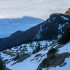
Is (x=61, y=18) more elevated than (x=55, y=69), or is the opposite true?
(x=55, y=69)

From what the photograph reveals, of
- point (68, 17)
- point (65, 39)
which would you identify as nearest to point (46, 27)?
point (68, 17)

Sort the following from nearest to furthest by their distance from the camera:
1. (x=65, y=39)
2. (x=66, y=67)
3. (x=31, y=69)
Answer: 1. (x=66, y=67)
2. (x=31, y=69)
3. (x=65, y=39)

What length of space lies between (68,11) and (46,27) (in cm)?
3062

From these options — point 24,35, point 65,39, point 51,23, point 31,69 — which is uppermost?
point 65,39

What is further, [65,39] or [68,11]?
[68,11]

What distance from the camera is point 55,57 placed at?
20.3 metres

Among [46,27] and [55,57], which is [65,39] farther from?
[46,27]

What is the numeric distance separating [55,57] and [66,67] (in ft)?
13.7

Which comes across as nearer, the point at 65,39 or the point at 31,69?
the point at 31,69

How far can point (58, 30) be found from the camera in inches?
4978

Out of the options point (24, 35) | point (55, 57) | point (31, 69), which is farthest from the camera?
point (24, 35)

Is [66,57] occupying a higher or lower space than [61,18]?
higher

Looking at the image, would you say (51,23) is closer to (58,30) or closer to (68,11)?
(58,30)

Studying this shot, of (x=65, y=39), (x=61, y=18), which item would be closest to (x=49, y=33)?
(x=61, y=18)
